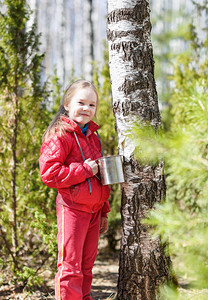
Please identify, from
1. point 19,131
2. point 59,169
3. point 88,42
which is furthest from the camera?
point 88,42

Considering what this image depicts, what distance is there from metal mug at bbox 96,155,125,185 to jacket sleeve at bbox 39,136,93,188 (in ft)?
0.29

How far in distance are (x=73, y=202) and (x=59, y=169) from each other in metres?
0.27

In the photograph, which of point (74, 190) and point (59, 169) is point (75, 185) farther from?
point (59, 169)

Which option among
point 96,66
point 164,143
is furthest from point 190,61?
point 164,143

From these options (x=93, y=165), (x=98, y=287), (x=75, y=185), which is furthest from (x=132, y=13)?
(x=98, y=287)

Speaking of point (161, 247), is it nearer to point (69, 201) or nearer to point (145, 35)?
point (69, 201)

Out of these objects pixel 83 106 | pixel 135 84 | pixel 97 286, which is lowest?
pixel 97 286

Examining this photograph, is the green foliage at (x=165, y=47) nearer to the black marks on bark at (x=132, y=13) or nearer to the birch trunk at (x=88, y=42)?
the black marks on bark at (x=132, y=13)

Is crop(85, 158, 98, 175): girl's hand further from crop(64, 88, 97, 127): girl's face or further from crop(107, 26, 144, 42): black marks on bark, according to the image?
crop(107, 26, 144, 42): black marks on bark

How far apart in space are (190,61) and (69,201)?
131 inches

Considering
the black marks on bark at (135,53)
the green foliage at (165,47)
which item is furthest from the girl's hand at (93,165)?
the green foliage at (165,47)

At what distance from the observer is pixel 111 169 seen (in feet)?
6.48

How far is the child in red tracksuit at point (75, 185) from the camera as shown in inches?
77.9

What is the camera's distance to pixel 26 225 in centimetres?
299
